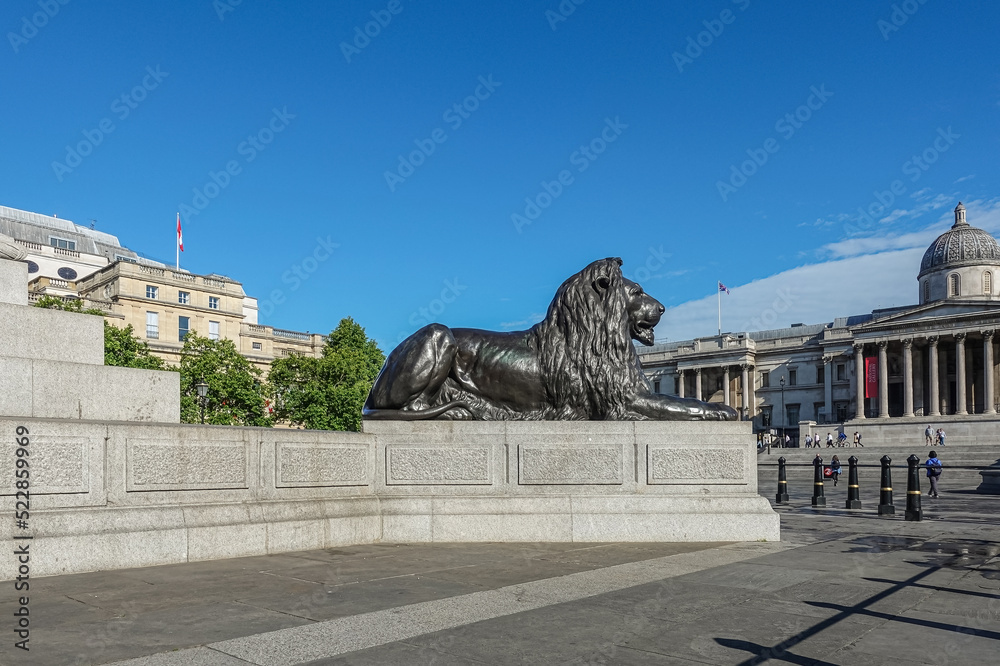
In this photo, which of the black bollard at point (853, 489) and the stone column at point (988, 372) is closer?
the black bollard at point (853, 489)

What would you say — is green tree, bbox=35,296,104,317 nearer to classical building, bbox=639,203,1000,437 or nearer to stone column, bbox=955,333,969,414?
classical building, bbox=639,203,1000,437

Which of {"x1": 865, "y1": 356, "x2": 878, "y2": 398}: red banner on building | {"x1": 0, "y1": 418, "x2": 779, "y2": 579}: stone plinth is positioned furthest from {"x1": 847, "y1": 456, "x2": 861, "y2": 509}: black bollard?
{"x1": 865, "y1": 356, "x2": 878, "y2": 398}: red banner on building

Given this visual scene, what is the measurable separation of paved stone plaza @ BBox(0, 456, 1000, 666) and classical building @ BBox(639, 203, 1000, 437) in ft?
266

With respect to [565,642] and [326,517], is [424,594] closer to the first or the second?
[565,642]

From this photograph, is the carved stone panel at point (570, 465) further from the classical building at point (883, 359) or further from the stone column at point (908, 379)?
the stone column at point (908, 379)

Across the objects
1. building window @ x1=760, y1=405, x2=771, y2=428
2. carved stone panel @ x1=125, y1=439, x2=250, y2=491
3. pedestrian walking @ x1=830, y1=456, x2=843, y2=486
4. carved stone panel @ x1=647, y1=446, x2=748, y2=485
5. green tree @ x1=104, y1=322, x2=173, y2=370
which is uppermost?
green tree @ x1=104, y1=322, x2=173, y2=370

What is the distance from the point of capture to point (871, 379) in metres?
83.8

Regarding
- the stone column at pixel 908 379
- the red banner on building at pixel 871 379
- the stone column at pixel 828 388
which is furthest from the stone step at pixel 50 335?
the stone column at pixel 828 388

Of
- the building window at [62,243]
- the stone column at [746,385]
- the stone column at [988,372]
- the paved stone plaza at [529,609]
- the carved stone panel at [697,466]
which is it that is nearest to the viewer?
the paved stone plaza at [529,609]

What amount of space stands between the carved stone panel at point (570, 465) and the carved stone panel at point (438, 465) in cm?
47

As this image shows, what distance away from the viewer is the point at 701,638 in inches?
177

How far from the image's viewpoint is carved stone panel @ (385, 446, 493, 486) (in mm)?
9523

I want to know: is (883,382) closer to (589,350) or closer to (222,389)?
(222,389)

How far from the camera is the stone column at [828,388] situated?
302 feet
